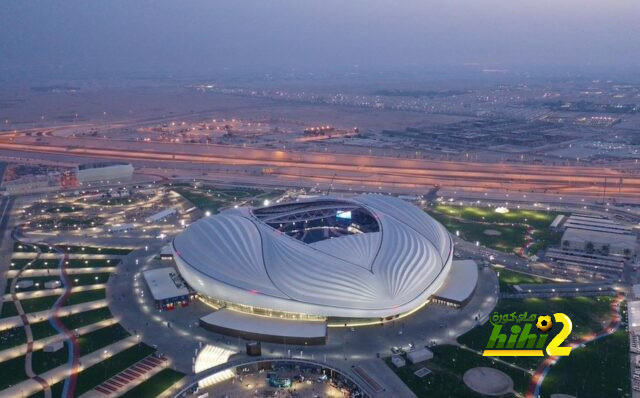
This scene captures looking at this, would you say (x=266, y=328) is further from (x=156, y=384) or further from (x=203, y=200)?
(x=203, y=200)

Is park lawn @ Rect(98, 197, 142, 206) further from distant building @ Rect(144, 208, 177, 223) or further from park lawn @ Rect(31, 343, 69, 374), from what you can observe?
park lawn @ Rect(31, 343, 69, 374)

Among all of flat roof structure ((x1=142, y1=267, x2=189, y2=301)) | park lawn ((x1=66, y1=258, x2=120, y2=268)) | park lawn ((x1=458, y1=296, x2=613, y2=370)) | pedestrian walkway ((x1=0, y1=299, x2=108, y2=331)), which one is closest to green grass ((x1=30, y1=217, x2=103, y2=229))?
park lawn ((x1=66, y1=258, x2=120, y2=268))

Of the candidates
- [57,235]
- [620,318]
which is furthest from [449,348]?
[57,235]

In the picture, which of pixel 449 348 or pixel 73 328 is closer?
pixel 449 348

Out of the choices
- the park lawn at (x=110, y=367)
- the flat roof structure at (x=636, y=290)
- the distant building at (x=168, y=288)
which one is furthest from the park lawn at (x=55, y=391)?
the flat roof structure at (x=636, y=290)

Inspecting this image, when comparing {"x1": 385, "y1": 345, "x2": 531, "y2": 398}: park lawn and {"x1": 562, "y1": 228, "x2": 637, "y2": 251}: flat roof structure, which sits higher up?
{"x1": 562, "y1": 228, "x2": 637, "y2": 251}: flat roof structure

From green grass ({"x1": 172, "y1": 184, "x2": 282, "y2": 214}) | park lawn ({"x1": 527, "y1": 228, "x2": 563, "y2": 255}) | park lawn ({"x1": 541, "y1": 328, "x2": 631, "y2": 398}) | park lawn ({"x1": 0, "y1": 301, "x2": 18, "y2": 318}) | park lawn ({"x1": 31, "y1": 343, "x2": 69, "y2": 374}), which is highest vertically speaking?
park lawn ({"x1": 527, "y1": 228, "x2": 563, "y2": 255})

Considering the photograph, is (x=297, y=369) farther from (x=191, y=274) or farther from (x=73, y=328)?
(x=73, y=328)
